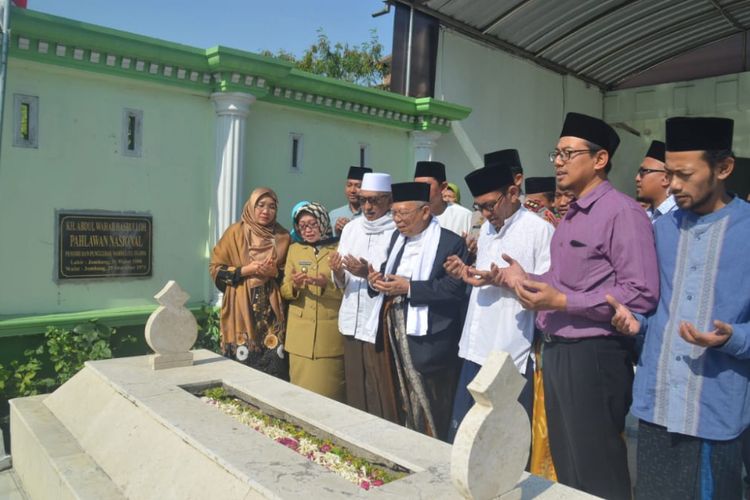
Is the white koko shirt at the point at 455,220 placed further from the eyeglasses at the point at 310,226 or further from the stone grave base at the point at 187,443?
the stone grave base at the point at 187,443

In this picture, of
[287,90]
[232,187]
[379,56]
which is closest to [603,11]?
[287,90]

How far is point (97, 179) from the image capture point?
470 cm

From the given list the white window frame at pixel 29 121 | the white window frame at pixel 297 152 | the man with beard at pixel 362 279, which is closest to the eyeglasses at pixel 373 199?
the man with beard at pixel 362 279

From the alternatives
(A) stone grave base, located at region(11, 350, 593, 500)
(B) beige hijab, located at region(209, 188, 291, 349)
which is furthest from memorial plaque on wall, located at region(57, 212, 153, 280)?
(A) stone grave base, located at region(11, 350, 593, 500)

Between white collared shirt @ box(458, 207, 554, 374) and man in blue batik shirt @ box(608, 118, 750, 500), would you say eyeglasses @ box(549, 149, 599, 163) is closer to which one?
man in blue batik shirt @ box(608, 118, 750, 500)

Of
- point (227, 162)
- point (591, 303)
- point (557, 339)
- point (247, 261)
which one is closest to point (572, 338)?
point (557, 339)

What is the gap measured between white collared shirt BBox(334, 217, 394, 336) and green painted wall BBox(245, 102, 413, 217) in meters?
1.92

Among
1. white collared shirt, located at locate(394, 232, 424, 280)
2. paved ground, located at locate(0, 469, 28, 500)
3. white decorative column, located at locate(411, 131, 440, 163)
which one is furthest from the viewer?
white decorative column, located at locate(411, 131, 440, 163)

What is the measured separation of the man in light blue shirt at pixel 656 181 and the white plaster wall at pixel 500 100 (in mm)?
3919

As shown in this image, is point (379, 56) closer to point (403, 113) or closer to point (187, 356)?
point (403, 113)

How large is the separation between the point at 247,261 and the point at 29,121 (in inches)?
74.8

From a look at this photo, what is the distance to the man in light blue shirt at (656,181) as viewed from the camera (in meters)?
3.61

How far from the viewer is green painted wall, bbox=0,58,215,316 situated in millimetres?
4359

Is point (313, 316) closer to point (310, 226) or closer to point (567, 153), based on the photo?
point (310, 226)
